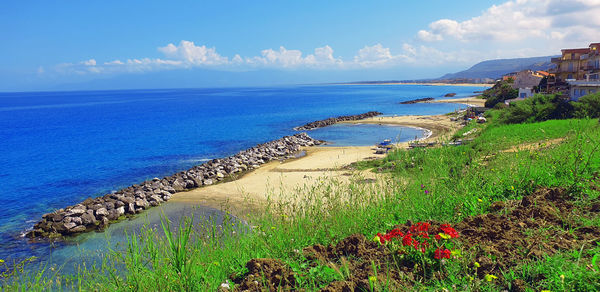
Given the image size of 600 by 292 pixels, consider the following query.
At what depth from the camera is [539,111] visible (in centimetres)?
2434

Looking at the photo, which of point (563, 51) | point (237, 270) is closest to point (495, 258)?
point (237, 270)

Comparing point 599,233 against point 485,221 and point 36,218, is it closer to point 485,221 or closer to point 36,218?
point 485,221

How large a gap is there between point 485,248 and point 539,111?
25.1 metres

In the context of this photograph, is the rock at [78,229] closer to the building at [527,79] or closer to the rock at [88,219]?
the rock at [88,219]

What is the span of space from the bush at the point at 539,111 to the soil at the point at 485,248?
72.9 feet

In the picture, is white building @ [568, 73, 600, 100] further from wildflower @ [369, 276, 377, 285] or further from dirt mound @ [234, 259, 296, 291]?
dirt mound @ [234, 259, 296, 291]

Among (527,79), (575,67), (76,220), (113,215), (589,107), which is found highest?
(575,67)

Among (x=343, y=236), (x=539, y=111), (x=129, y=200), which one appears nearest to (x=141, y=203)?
(x=129, y=200)

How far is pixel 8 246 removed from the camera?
1480 centimetres

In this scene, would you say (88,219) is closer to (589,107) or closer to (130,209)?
(130,209)

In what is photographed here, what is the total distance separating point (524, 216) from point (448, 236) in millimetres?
2002

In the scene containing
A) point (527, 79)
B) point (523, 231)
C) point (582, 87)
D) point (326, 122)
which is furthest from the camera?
point (527, 79)

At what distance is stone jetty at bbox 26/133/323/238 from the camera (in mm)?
16188

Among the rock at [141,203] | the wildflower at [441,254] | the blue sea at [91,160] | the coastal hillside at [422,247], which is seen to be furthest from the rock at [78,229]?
the wildflower at [441,254]
